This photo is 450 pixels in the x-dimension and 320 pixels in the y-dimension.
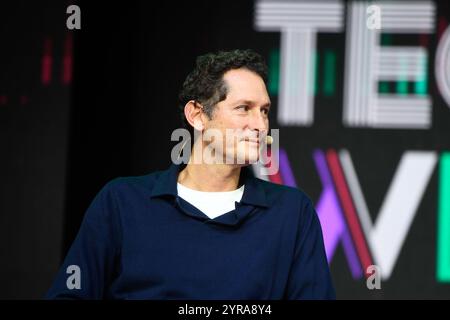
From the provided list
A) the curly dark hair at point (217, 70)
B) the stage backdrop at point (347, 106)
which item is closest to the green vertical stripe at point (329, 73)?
the stage backdrop at point (347, 106)

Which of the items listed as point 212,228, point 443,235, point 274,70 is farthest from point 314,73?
point 212,228

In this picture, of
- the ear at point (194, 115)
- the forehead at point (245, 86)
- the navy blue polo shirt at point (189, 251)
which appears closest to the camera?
the navy blue polo shirt at point (189, 251)

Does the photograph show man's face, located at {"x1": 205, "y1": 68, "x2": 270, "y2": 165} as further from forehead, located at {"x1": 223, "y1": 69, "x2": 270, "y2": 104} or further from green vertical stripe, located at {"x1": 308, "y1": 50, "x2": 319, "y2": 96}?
green vertical stripe, located at {"x1": 308, "y1": 50, "x2": 319, "y2": 96}

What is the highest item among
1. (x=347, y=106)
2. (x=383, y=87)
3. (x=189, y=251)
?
(x=383, y=87)

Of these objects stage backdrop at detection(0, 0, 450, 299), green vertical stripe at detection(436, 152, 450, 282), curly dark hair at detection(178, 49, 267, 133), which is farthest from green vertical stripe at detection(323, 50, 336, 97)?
curly dark hair at detection(178, 49, 267, 133)

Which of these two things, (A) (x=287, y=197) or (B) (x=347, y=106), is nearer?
(A) (x=287, y=197)

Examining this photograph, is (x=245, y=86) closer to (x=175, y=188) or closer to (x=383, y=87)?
(x=175, y=188)

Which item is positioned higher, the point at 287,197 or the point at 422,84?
the point at 422,84

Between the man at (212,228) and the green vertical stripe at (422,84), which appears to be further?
the green vertical stripe at (422,84)

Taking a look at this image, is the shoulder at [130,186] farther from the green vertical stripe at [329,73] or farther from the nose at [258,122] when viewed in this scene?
the green vertical stripe at [329,73]

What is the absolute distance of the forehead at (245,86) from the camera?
77.0 inches

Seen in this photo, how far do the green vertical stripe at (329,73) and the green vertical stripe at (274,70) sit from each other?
0.79ft

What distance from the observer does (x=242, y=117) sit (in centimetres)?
196

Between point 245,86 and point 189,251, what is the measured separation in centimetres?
47
